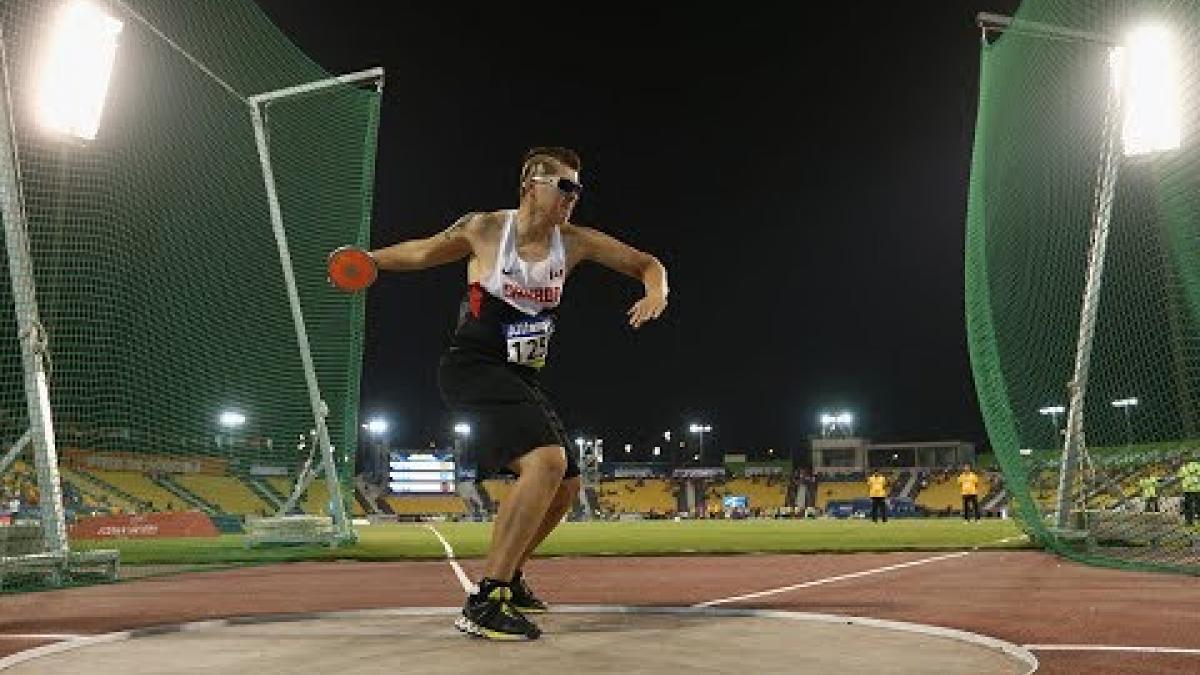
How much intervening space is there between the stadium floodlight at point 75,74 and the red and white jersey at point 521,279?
617 centimetres

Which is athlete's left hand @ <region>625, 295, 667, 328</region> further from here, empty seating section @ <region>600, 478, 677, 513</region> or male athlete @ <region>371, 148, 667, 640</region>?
empty seating section @ <region>600, 478, 677, 513</region>

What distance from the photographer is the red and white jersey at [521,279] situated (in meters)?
5.22

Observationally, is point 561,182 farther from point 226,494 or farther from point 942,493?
point 942,493

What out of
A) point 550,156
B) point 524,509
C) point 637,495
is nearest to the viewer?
point 524,509

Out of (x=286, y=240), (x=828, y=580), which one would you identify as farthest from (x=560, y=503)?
(x=286, y=240)

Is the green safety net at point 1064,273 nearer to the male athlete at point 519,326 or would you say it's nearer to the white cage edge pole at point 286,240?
the white cage edge pole at point 286,240

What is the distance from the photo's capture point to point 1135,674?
3.75 m

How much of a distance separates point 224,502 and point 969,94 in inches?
1395

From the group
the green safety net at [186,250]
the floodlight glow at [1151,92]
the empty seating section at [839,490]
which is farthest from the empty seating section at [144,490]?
the empty seating section at [839,490]

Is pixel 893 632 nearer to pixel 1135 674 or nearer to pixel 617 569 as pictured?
pixel 1135 674

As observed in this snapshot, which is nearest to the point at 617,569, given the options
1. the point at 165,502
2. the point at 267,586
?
the point at 267,586

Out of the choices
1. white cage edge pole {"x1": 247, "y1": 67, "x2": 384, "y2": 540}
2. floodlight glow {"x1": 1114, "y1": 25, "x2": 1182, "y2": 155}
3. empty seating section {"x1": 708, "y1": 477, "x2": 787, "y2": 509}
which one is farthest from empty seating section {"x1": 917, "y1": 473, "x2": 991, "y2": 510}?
floodlight glow {"x1": 1114, "y1": 25, "x2": 1182, "y2": 155}

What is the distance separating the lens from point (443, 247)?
5277 mm

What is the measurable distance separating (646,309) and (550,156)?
0.95 m
